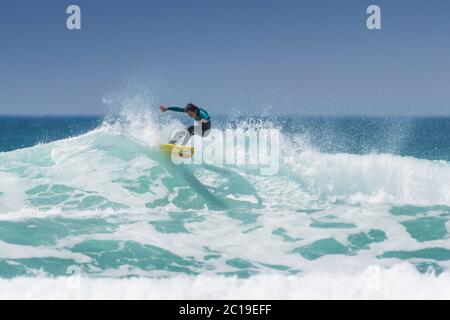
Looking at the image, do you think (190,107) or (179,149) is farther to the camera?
(179,149)

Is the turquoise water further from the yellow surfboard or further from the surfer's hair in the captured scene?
the surfer's hair

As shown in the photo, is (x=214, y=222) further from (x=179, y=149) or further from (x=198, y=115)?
(x=179, y=149)

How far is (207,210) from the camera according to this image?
12742 millimetres

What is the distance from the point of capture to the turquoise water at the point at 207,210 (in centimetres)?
892

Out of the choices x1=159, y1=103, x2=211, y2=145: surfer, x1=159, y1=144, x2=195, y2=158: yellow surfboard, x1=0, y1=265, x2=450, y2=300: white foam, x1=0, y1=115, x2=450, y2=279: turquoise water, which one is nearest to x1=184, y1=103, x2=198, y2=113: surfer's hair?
x1=159, y1=103, x2=211, y2=145: surfer

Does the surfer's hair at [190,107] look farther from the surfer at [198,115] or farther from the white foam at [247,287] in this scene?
the white foam at [247,287]

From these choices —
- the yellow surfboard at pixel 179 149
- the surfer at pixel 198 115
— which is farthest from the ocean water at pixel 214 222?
the surfer at pixel 198 115

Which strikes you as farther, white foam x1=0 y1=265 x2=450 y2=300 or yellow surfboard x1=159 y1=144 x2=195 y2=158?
yellow surfboard x1=159 y1=144 x2=195 y2=158

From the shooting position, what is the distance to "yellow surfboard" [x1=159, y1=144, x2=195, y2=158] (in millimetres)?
14688

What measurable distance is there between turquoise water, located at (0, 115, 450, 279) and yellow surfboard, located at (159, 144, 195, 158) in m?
0.27

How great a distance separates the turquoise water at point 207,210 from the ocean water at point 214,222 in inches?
1.6

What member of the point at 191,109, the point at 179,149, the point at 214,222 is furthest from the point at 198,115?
the point at 214,222

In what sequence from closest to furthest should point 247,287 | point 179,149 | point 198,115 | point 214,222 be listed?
point 247,287 → point 214,222 → point 198,115 → point 179,149

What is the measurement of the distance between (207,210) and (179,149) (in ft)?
9.29
